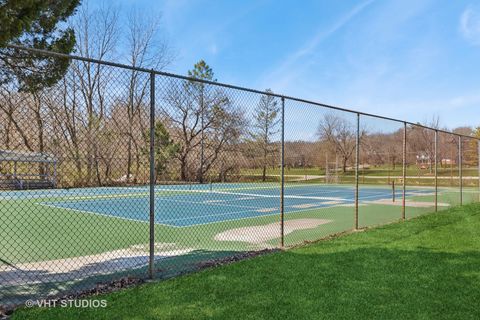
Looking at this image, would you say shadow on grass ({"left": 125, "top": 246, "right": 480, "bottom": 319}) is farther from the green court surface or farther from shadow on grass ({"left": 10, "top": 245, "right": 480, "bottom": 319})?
the green court surface

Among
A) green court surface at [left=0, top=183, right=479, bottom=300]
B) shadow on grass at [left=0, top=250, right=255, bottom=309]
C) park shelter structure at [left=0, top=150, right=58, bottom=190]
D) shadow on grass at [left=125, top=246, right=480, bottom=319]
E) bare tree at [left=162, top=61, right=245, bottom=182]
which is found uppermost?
bare tree at [left=162, top=61, right=245, bottom=182]

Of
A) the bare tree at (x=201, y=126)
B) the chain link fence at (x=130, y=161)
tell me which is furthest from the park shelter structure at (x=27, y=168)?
the bare tree at (x=201, y=126)

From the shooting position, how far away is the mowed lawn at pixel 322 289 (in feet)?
11.9

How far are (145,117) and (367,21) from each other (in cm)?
1263

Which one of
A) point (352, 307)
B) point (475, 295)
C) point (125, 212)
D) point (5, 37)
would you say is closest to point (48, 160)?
point (5, 37)

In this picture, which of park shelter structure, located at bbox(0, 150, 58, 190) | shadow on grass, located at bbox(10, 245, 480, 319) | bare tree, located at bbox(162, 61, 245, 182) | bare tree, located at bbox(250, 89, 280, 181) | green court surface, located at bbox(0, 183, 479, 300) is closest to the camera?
shadow on grass, located at bbox(10, 245, 480, 319)

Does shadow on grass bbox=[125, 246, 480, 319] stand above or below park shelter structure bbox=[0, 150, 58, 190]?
below

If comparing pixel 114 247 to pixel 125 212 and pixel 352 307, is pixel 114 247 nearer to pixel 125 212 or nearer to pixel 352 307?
pixel 352 307

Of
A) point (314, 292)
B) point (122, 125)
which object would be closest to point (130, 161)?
point (122, 125)

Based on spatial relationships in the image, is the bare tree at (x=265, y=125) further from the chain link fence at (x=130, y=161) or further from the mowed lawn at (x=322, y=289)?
the mowed lawn at (x=322, y=289)

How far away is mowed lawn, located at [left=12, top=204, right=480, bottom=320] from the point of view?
3639mm

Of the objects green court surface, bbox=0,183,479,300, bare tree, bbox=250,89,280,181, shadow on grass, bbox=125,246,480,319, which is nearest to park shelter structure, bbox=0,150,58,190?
green court surface, bbox=0,183,479,300

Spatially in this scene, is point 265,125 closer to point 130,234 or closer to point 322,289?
point 322,289

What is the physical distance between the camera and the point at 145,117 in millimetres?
6543
